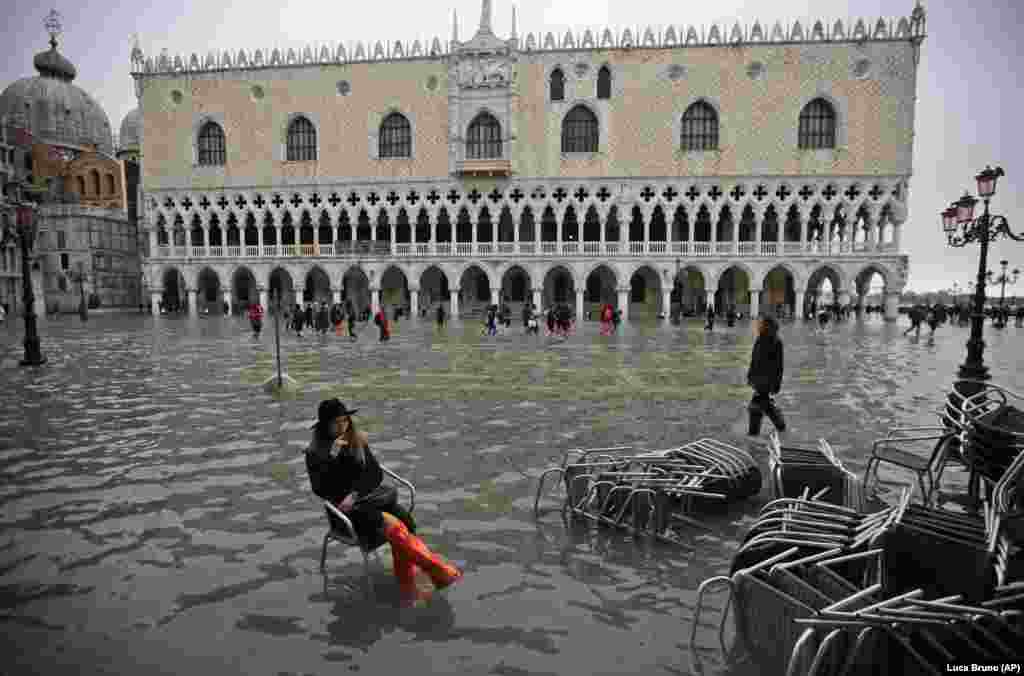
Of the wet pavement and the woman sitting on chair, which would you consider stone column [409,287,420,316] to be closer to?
the wet pavement

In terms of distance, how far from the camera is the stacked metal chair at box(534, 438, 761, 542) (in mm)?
4328

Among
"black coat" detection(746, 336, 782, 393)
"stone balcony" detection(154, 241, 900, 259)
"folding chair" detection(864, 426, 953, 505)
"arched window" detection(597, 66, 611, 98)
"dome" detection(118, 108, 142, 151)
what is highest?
"dome" detection(118, 108, 142, 151)

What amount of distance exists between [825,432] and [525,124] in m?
32.9

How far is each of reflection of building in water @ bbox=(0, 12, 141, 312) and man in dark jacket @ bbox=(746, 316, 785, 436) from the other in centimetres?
4989

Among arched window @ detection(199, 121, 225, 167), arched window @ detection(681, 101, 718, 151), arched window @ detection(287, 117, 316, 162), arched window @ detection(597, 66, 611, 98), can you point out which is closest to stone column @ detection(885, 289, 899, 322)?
arched window @ detection(681, 101, 718, 151)

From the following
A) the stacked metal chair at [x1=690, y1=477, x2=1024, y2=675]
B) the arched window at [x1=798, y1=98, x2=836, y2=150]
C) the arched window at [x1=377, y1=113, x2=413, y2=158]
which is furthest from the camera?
the arched window at [x1=377, y1=113, x2=413, y2=158]

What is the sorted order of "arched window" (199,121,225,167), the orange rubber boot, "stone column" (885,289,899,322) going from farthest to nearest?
1. "arched window" (199,121,225,167)
2. "stone column" (885,289,899,322)
3. the orange rubber boot

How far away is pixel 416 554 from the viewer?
11.7 ft

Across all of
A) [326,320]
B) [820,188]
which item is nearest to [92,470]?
[326,320]

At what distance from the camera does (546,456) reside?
6.30 m

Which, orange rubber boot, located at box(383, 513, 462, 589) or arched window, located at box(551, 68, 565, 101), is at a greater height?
arched window, located at box(551, 68, 565, 101)

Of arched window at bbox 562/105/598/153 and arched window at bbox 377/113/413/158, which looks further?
arched window at bbox 377/113/413/158

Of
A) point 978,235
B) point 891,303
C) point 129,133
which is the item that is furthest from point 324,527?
point 129,133

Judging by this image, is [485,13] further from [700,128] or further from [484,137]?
[700,128]
